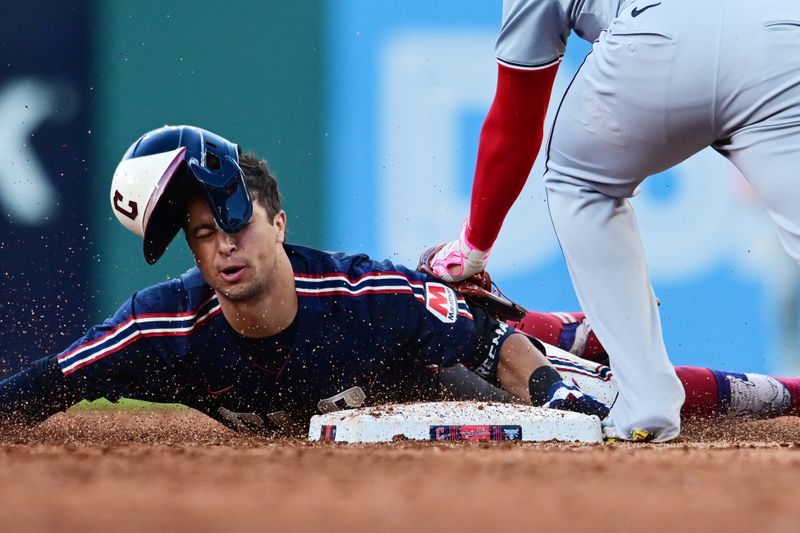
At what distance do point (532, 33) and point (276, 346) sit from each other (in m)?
1.17

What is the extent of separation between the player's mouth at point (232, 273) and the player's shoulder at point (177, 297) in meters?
0.22

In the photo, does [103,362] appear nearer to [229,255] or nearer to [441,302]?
[229,255]

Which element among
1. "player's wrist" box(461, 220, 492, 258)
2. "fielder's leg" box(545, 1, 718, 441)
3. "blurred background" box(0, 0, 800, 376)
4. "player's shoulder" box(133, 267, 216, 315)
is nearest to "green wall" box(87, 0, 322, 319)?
"blurred background" box(0, 0, 800, 376)

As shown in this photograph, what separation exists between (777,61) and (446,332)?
1.36m

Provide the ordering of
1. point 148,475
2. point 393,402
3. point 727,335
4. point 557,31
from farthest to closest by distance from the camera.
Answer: point 727,335 < point 393,402 < point 557,31 < point 148,475

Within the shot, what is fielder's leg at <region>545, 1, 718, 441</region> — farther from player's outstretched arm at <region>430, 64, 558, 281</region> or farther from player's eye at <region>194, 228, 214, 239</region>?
player's eye at <region>194, 228, 214, 239</region>

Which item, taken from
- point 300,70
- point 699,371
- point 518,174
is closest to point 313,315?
point 518,174

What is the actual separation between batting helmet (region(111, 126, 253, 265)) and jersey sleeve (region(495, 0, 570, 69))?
83 cm

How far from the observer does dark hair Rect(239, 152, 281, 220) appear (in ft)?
10.3

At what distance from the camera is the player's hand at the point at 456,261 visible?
10.2 ft

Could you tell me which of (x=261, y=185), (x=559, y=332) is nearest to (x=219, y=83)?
(x=261, y=185)

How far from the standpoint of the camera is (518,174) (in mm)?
2811

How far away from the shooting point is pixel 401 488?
1623 mm

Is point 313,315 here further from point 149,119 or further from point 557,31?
point 149,119
